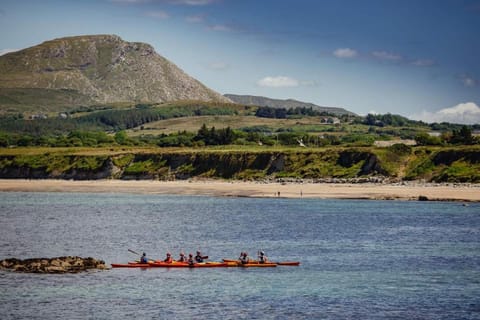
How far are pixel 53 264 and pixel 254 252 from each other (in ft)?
62.0

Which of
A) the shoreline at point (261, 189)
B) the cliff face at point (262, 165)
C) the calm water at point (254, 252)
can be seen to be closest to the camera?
the calm water at point (254, 252)

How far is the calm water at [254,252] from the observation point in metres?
49.7

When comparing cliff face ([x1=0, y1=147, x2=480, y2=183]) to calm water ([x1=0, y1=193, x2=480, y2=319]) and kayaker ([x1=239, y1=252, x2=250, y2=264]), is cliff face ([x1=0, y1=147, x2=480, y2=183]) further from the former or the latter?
kayaker ([x1=239, y1=252, x2=250, y2=264])

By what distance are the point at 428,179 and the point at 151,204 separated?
1773 inches

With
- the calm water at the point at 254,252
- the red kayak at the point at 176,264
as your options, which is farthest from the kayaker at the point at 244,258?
the calm water at the point at 254,252

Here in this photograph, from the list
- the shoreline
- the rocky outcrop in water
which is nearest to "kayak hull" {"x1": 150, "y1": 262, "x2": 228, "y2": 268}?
the rocky outcrop in water

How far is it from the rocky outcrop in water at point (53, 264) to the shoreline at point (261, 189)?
6528 centimetres

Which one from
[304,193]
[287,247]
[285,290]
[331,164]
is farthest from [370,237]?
[331,164]

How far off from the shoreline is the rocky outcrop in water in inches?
2570

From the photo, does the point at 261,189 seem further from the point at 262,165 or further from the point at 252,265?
the point at 252,265

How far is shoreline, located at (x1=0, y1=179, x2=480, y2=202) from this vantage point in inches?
4754

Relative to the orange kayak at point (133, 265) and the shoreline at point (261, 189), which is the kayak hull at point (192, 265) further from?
the shoreline at point (261, 189)

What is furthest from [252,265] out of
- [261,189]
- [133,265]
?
[261,189]

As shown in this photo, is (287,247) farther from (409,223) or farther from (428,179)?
(428,179)
